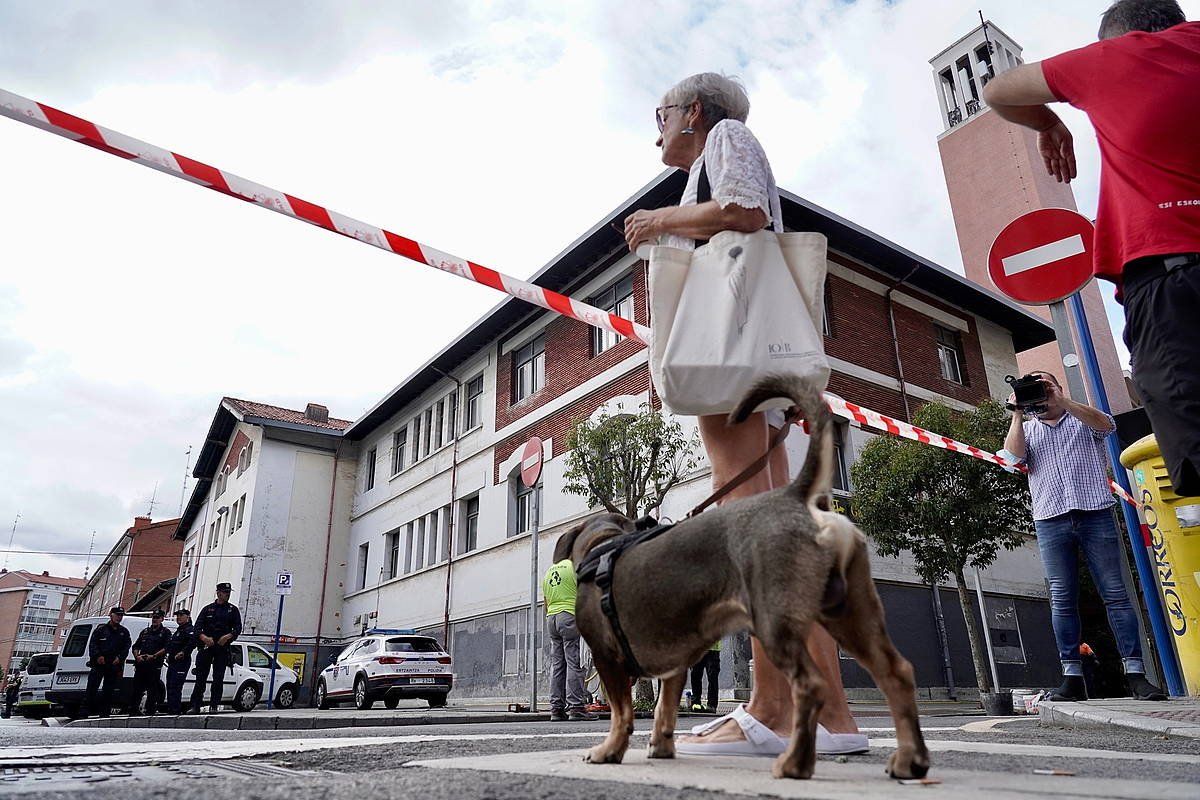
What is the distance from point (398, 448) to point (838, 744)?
28731 mm

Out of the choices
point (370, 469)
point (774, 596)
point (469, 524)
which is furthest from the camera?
point (370, 469)

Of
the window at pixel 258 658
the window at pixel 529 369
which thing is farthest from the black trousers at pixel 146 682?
the window at pixel 529 369

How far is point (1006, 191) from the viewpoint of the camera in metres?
41.1

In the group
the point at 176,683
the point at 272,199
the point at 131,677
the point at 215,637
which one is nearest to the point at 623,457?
the point at 215,637

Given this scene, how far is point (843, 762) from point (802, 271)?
147 cm

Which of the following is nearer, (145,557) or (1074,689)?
(1074,689)

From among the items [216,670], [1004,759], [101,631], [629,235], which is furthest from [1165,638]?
[101,631]

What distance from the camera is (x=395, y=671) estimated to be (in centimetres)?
1680

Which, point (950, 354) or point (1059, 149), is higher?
point (950, 354)

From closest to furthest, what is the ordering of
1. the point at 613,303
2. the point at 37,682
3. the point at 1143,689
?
the point at 1143,689 → the point at 37,682 → the point at 613,303

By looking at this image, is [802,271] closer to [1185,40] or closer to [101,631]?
[1185,40]

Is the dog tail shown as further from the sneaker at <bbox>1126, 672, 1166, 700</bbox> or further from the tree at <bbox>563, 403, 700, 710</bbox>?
the tree at <bbox>563, 403, 700, 710</bbox>

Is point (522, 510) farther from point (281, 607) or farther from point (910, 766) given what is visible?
point (910, 766)

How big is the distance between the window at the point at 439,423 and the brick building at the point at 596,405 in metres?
0.05
